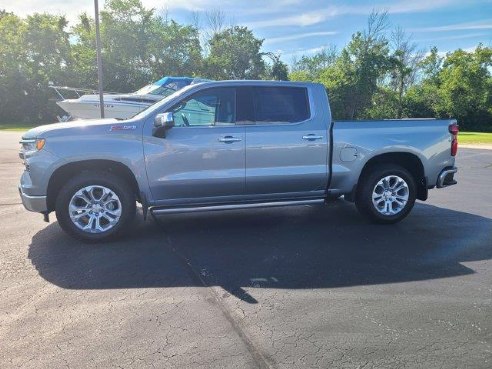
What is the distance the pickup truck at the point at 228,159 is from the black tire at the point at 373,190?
15mm

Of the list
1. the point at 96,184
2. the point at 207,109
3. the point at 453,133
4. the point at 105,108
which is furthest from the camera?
the point at 105,108

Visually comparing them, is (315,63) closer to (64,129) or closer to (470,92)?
(470,92)

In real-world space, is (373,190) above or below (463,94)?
below

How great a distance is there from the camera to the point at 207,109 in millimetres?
5629

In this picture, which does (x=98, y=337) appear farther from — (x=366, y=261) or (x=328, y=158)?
(x=328, y=158)

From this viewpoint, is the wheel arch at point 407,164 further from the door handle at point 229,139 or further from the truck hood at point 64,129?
the truck hood at point 64,129

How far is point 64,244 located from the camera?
5.33 metres

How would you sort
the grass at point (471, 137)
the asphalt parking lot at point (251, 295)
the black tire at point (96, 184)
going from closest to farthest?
the asphalt parking lot at point (251, 295) → the black tire at point (96, 184) → the grass at point (471, 137)

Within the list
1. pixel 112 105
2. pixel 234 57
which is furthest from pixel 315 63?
pixel 112 105

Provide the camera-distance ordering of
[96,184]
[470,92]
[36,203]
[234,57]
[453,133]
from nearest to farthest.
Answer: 1. [36,203]
2. [96,184]
3. [453,133]
4. [470,92]
5. [234,57]

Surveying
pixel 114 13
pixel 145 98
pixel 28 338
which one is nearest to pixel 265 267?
pixel 28 338

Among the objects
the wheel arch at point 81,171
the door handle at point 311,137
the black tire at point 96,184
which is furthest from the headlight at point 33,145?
the door handle at point 311,137

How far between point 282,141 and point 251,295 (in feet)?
8.00

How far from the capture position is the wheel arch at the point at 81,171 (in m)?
5.26
